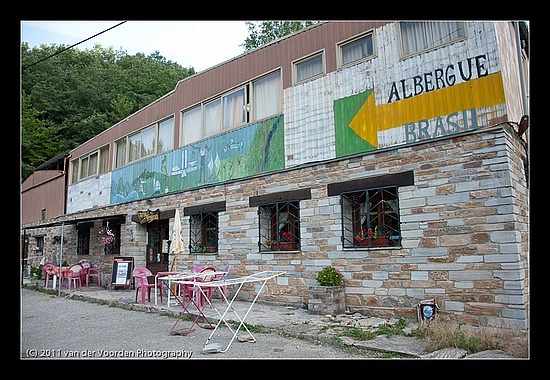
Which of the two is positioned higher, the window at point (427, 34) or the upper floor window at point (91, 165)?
the window at point (427, 34)

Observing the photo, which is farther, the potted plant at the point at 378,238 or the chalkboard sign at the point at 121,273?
the chalkboard sign at the point at 121,273

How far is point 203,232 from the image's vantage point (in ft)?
38.1

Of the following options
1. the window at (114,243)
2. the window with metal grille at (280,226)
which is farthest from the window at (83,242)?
the window with metal grille at (280,226)

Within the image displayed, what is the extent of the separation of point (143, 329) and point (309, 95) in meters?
5.89

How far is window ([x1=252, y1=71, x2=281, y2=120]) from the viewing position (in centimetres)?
1015

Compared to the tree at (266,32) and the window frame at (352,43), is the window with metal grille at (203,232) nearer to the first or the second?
the window frame at (352,43)

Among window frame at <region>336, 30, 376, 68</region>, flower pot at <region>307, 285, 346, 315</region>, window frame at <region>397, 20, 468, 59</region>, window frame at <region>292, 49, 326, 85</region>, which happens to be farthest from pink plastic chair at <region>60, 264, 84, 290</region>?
window frame at <region>397, 20, 468, 59</region>

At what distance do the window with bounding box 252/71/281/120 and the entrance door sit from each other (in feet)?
16.6

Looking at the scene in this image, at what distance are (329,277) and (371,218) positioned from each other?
1400 mm

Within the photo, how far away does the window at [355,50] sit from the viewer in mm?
8500

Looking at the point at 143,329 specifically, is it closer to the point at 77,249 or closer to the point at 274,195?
the point at 274,195

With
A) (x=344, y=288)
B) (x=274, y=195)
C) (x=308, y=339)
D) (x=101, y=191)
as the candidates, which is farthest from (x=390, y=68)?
(x=101, y=191)

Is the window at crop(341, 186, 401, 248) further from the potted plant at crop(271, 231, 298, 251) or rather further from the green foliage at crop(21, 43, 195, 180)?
the green foliage at crop(21, 43, 195, 180)

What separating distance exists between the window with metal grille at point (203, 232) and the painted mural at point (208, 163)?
955mm
